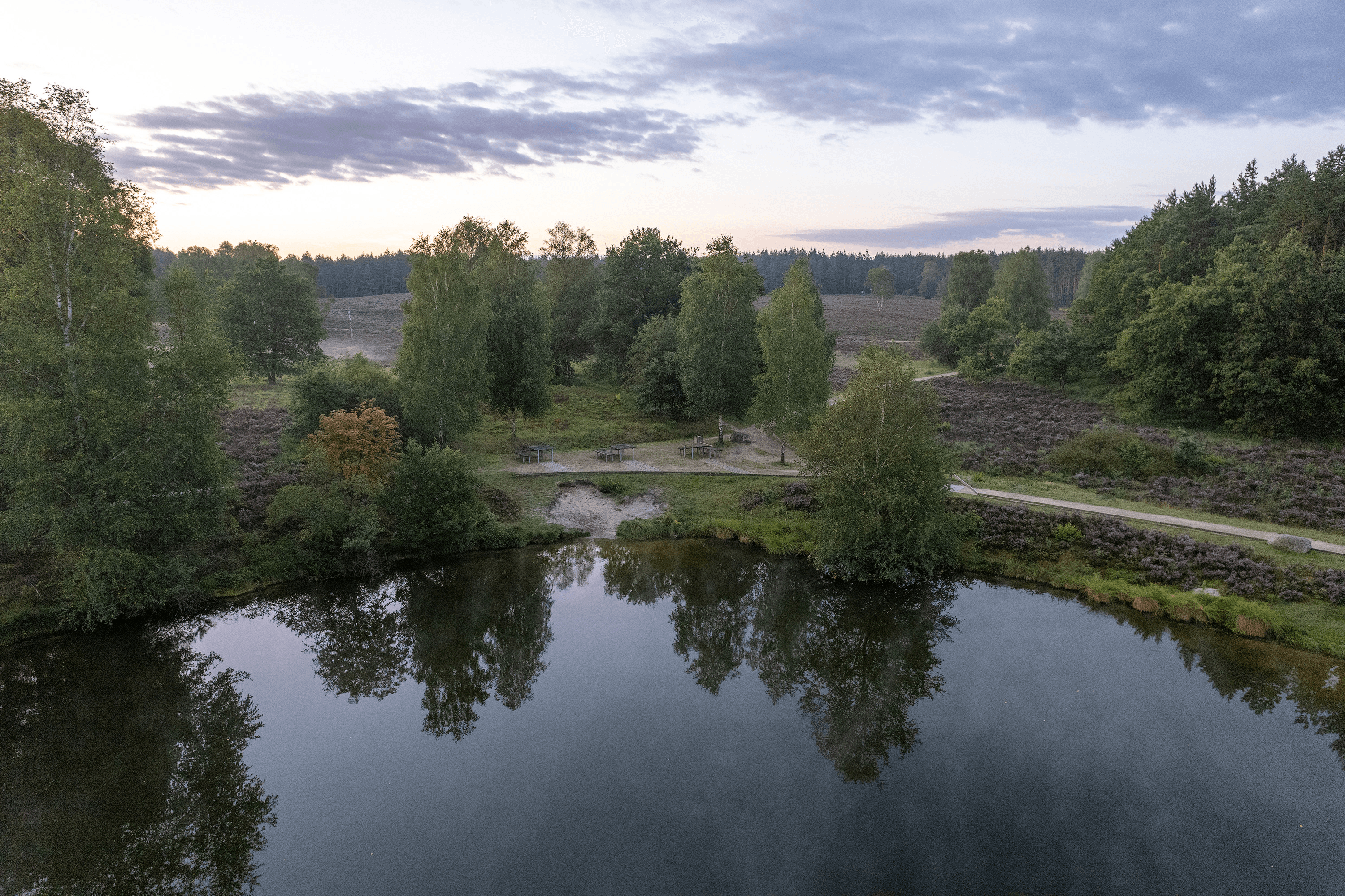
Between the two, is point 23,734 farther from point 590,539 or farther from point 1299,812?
point 1299,812

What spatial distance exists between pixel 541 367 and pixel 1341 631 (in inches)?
1324

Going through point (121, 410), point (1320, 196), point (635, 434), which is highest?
point (1320, 196)

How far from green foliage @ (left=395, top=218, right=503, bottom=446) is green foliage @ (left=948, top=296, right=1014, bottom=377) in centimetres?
4946

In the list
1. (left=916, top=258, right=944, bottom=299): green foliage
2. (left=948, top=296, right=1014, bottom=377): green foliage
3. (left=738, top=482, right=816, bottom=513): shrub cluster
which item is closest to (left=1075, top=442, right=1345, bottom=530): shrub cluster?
(left=738, top=482, right=816, bottom=513): shrub cluster

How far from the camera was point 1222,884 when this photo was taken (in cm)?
1182

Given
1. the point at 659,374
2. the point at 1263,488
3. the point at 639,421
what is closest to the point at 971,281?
the point at 659,374

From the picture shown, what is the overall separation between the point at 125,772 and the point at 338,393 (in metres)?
19.7

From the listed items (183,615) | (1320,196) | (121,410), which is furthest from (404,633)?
(1320,196)

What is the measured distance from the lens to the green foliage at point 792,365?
34469 mm

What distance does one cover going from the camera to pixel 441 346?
31328 millimetres

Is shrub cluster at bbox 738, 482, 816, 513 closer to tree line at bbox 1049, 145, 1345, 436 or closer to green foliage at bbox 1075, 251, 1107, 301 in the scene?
tree line at bbox 1049, 145, 1345, 436

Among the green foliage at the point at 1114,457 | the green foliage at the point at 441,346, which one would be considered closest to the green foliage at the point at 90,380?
the green foliage at the point at 441,346

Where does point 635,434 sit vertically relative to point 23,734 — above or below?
above

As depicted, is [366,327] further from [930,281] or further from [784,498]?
[930,281]
